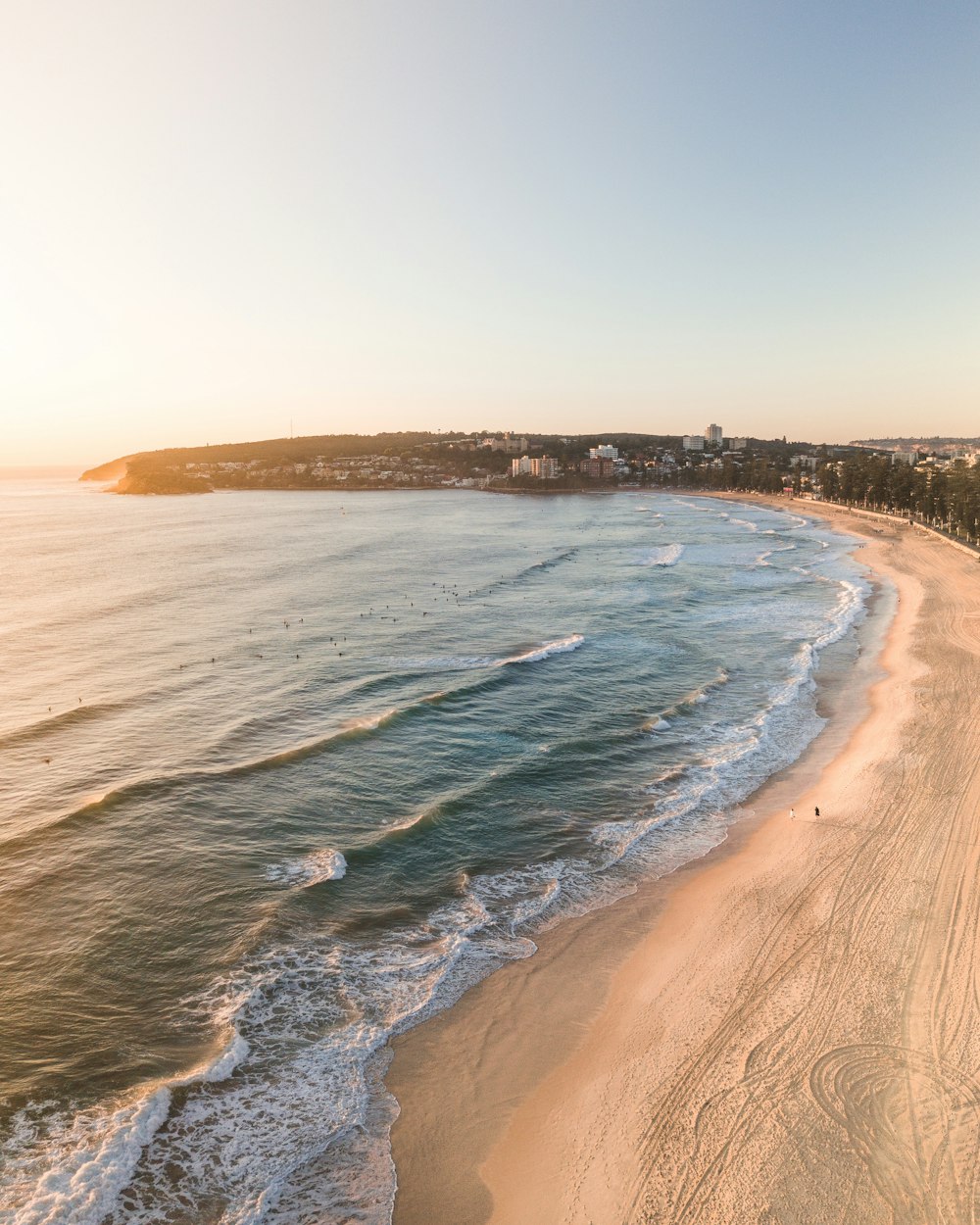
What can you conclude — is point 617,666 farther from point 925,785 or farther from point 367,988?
point 367,988

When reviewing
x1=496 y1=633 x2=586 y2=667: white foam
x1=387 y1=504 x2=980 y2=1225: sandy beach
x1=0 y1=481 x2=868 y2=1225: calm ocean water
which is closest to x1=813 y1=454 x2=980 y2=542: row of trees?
x1=0 y1=481 x2=868 y2=1225: calm ocean water

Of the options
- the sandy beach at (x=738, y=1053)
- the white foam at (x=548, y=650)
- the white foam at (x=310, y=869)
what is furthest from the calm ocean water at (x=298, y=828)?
the sandy beach at (x=738, y=1053)

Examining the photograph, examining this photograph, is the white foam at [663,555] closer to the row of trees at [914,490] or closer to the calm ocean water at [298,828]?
the calm ocean water at [298,828]

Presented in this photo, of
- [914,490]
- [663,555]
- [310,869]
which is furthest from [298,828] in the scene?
[914,490]

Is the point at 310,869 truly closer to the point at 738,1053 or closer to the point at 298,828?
the point at 298,828

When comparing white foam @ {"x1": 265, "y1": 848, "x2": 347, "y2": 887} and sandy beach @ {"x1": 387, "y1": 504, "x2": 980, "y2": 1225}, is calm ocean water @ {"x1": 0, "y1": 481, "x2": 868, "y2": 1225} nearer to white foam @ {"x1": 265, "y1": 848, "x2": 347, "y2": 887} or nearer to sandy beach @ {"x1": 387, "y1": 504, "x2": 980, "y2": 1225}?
white foam @ {"x1": 265, "y1": 848, "x2": 347, "y2": 887}

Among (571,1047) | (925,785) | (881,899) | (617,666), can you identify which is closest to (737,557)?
(617,666)
